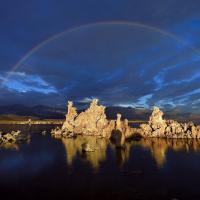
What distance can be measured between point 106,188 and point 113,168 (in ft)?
77.2

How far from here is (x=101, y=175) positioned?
87500 millimetres

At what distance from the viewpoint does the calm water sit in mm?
70688

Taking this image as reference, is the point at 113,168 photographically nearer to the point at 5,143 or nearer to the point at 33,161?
the point at 33,161

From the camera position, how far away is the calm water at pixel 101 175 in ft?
232

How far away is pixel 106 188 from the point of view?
7425cm

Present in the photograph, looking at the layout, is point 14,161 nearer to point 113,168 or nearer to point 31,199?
point 113,168

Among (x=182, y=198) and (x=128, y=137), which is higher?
(x=128, y=137)

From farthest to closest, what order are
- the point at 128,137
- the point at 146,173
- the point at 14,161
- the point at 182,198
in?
the point at 128,137, the point at 14,161, the point at 146,173, the point at 182,198

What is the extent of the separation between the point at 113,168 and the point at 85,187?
23.8 metres

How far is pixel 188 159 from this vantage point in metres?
117

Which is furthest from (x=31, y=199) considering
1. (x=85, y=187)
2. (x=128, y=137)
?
(x=128, y=137)

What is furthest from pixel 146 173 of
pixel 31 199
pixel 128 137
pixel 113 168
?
pixel 128 137

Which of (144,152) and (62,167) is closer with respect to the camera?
(62,167)

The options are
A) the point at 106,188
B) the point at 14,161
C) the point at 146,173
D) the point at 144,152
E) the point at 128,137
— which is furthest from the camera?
the point at 128,137
